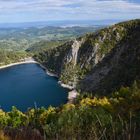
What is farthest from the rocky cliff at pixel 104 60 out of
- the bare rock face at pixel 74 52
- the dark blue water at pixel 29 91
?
the dark blue water at pixel 29 91

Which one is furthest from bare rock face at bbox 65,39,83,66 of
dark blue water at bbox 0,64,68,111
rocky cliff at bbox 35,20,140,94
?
dark blue water at bbox 0,64,68,111

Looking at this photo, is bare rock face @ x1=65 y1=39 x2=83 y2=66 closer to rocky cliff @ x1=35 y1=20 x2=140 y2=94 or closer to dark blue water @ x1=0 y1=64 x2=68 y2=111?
rocky cliff @ x1=35 y1=20 x2=140 y2=94

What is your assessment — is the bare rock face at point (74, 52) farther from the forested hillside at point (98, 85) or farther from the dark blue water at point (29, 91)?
the dark blue water at point (29, 91)

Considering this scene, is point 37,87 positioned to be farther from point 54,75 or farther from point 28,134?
point 28,134

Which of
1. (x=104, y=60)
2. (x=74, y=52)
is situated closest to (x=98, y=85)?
(x=104, y=60)

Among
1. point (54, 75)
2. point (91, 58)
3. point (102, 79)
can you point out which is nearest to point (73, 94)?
point (102, 79)

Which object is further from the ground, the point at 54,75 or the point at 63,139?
the point at 63,139
